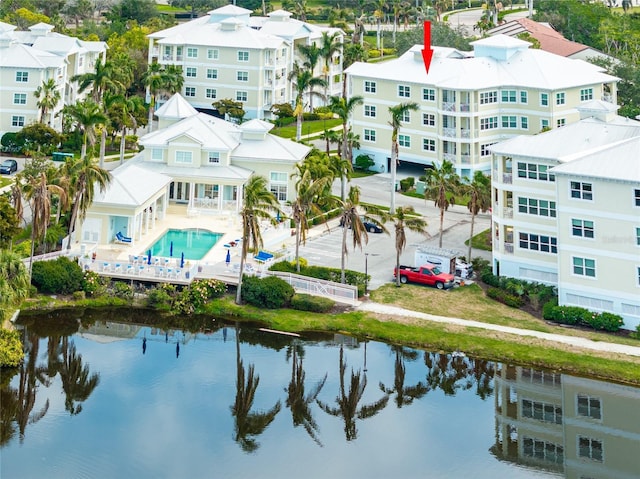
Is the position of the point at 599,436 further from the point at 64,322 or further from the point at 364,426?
the point at 64,322

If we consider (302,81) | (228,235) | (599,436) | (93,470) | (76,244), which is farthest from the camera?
(302,81)

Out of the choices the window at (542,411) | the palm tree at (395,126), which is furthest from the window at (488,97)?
→ the window at (542,411)

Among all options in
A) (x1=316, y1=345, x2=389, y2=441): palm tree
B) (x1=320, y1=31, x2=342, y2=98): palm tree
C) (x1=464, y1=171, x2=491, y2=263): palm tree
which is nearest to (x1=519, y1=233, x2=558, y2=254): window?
(x1=464, y1=171, x2=491, y2=263): palm tree

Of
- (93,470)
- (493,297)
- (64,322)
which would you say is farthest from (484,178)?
(93,470)

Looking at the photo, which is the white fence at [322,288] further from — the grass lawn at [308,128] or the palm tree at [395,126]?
the grass lawn at [308,128]

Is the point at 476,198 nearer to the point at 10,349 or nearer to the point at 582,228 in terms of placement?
the point at 582,228

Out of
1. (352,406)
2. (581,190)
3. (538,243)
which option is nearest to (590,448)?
(352,406)
